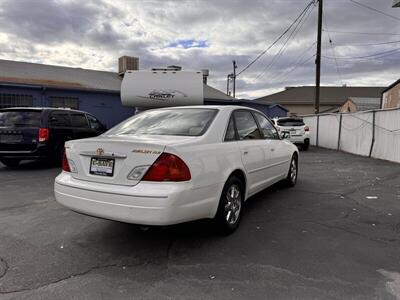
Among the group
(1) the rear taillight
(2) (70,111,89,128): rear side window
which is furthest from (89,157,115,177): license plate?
(2) (70,111,89,128): rear side window

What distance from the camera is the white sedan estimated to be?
335 cm

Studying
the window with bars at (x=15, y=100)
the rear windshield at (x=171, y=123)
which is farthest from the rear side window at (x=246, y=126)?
the window with bars at (x=15, y=100)

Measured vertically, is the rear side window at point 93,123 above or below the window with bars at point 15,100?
below

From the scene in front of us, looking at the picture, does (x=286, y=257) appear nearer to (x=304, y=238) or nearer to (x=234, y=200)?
(x=304, y=238)

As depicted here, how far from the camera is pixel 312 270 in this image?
3.31 metres

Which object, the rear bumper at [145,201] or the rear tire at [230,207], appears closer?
the rear bumper at [145,201]

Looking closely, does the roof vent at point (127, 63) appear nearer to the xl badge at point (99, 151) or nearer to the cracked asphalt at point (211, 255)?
the cracked asphalt at point (211, 255)

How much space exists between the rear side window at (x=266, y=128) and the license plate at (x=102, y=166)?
8.83 ft

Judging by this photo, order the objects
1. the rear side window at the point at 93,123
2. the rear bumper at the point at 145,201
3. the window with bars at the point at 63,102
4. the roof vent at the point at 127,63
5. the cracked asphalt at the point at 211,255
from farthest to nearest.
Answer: the roof vent at the point at 127,63
the window with bars at the point at 63,102
the rear side window at the point at 93,123
the rear bumper at the point at 145,201
the cracked asphalt at the point at 211,255

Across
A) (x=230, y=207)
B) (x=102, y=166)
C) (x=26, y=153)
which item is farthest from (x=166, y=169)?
(x=26, y=153)

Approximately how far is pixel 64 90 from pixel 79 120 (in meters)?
7.27

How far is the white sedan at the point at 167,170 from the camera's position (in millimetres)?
3350

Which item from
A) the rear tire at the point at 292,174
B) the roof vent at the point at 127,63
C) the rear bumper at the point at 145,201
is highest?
the roof vent at the point at 127,63

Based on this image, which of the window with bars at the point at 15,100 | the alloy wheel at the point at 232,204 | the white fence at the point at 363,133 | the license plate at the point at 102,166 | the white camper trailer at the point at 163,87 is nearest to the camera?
the license plate at the point at 102,166
